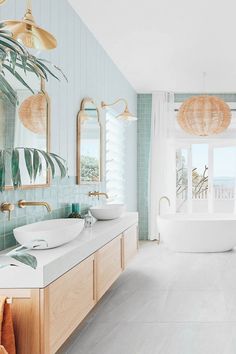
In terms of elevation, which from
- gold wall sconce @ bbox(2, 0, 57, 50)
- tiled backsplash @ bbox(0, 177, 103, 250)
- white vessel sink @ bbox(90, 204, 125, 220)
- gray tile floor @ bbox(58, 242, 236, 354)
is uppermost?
gold wall sconce @ bbox(2, 0, 57, 50)

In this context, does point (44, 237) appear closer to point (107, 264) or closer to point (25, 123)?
point (25, 123)

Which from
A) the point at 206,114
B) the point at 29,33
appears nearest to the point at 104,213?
the point at 29,33

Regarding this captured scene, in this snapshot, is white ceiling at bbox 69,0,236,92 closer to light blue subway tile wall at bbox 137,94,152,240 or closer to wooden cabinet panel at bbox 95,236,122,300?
light blue subway tile wall at bbox 137,94,152,240

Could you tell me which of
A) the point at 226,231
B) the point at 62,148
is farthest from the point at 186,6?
the point at 226,231

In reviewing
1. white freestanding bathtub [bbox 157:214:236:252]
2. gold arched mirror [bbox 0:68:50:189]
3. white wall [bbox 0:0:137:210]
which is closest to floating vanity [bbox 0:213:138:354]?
gold arched mirror [bbox 0:68:50:189]

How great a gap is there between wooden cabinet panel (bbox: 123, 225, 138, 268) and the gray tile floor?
0.33 m

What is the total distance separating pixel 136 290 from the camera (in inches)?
159

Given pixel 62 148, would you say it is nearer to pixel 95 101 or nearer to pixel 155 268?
pixel 95 101

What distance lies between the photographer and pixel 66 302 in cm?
Answer: 219

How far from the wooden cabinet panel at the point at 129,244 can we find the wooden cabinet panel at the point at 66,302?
1.20m

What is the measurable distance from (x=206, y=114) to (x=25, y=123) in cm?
365

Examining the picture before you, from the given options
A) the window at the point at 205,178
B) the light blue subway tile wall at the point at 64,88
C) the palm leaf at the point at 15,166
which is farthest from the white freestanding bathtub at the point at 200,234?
the palm leaf at the point at 15,166

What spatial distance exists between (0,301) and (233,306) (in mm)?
2442

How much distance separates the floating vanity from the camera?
6.08 ft
